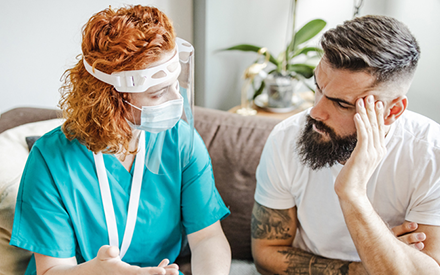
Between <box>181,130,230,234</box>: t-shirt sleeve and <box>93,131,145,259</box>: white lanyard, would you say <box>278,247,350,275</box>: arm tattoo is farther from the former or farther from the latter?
<box>93,131,145,259</box>: white lanyard

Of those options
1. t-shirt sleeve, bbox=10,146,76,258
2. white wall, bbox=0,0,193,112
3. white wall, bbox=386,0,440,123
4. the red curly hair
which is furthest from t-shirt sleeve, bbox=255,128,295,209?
white wall, bbox=386,0,440,123

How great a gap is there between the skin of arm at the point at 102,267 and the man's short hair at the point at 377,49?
695 millimetres

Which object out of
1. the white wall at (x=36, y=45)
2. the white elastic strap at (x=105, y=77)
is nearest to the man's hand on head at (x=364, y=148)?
the white elastic strap at (x=105, y=77)

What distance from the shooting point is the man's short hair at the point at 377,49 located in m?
0.94

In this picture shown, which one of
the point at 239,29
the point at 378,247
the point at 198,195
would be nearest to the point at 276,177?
the point at 198,195

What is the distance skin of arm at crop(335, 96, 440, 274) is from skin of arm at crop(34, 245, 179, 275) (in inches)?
19.4

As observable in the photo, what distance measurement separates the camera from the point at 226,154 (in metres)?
1.49

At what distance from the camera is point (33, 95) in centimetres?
181

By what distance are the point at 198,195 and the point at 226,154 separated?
0.37 metres

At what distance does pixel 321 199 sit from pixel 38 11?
1.53m

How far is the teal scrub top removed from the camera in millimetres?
958

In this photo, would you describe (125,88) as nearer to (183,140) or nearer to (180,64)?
(180,64)

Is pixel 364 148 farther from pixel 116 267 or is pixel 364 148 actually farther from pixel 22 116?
pixel 22 116

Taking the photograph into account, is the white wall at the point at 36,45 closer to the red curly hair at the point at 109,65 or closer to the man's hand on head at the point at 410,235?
the red curly hair at the point at 109,65
